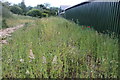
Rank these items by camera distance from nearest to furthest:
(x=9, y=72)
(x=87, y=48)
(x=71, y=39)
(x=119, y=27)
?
(x=9, y=72)
(x=87, y=48)
(x=71, y=39)
(x=119, y=27)

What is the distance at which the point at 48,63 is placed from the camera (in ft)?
6.16

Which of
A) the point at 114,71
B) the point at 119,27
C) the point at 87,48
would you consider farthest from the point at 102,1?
the point at 114,71

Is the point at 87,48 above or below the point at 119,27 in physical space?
below

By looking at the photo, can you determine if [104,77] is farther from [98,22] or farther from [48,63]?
[98,22]

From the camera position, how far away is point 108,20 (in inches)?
158

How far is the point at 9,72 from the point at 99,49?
1.49 meters

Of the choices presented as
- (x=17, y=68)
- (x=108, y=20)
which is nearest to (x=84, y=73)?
(x=17, y=68)

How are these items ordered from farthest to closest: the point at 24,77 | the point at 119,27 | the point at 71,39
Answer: the point at 119,27, the point at 71,39, the point at 24,77

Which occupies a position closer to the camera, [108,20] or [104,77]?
[104,77]

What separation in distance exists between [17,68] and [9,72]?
4.6 inches

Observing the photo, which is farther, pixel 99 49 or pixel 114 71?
pixel 99 49

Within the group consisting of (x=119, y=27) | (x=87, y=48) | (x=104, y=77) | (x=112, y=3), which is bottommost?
(x=104, y=77)

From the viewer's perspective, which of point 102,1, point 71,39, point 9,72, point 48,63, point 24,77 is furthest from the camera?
point 102,1

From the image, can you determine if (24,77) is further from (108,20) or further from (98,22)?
(98,22)
